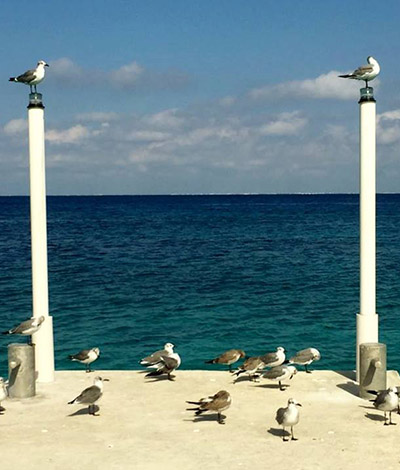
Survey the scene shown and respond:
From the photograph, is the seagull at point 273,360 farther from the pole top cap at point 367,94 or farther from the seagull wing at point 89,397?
the pole top cap at point 367,94

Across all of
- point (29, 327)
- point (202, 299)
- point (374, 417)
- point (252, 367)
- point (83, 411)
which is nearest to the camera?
point (374, 417)

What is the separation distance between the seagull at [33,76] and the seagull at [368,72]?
671 cm

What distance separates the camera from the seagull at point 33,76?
16766 mm

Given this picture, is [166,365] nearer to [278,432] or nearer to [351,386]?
[351,386]

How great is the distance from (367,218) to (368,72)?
3.09m

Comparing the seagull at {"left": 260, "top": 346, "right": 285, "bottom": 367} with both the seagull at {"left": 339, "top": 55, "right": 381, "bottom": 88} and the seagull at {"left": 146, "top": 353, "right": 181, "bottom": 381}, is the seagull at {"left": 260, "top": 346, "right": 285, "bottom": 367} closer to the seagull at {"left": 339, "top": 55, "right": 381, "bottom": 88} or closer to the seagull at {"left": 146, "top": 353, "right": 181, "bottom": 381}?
the seagull at {"left": 146, "top": 353, "right": 181, "bottom": 381}

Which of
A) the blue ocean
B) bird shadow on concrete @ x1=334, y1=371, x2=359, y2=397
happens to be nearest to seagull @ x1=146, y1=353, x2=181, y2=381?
bird shadow on concrete @ x1=334, y1=371, x2=359, y2=397

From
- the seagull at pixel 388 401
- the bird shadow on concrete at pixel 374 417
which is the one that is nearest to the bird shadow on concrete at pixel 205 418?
the bird shadow on concrete at pixel 374 417

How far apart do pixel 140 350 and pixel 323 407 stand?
12.7m

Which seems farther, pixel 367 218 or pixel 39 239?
pixel 39 239

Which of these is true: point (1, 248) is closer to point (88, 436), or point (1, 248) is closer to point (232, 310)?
point (232, 310)

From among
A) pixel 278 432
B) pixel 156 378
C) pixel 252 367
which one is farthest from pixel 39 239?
pixel 278 432

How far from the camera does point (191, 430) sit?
44.3 ft

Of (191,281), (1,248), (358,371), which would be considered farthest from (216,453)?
(1,248)
